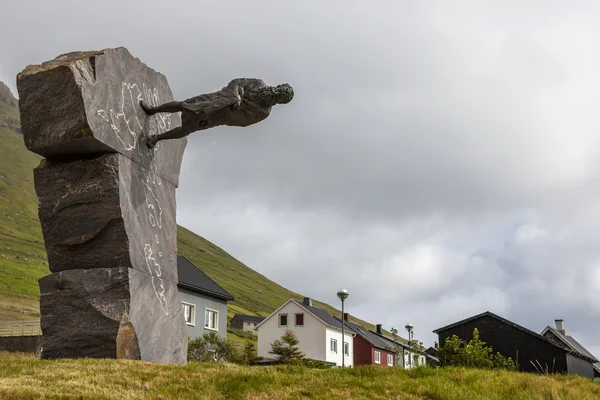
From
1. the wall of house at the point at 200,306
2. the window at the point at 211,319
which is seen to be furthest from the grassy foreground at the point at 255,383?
the window at the point at 211,319

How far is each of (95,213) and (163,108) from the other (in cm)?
268

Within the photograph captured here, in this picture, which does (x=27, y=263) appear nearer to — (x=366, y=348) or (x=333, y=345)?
(x=333, y=345)

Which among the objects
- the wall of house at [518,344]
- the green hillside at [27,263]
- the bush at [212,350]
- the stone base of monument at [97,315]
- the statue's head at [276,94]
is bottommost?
the stone base of monument at [97,315]

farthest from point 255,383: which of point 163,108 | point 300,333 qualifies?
point 300,333

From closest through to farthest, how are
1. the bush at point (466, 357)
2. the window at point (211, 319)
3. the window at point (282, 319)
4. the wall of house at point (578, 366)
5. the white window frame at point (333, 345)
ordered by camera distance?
the bush at point (466, 357) < the wall of house at point (578, 366) < the window at point (211, 319) < the white window frame at point (333, 345) < the window at point (282, 319)

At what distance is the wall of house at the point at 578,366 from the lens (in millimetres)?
41000

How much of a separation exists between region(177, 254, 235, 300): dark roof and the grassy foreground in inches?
1215

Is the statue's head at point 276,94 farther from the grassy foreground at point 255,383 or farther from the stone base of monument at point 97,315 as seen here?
the grassy foreground at point 255,383

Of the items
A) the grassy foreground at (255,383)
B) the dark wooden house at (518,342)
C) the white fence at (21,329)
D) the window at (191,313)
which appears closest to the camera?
the grassy foreground at (255,383)

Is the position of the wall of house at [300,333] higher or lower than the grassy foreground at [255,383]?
higher

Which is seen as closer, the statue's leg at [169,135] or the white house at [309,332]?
the statue's leg at [169,135]

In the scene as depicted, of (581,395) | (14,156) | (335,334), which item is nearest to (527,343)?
(335,334)

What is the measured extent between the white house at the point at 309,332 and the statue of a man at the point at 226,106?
151 feet

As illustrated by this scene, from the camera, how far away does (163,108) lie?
12094 mm
